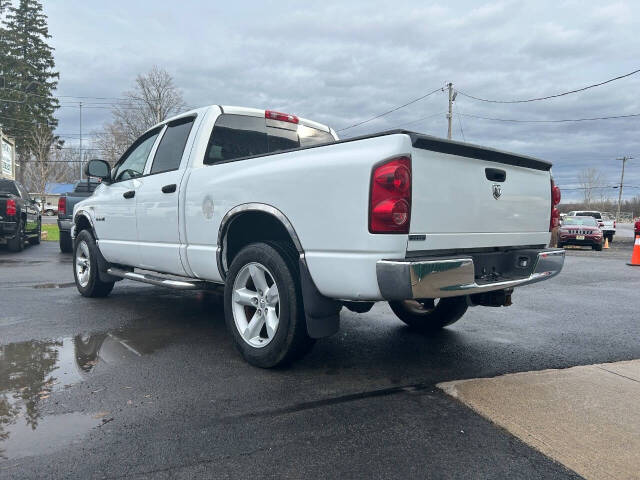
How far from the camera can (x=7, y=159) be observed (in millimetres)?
23531

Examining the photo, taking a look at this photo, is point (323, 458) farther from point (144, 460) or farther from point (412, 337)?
point (412, 337)

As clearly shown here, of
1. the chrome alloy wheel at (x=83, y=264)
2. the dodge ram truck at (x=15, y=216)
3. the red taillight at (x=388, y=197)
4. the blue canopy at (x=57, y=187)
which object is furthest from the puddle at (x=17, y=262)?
the blue canopy at (x=57, y=187)

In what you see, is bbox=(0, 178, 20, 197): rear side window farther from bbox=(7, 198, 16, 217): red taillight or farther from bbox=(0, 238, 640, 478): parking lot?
bbox=(0, 238, 640, 478): parking lot

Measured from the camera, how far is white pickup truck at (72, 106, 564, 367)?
288cm

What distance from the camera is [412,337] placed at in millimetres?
4598

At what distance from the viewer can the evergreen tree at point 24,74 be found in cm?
4947

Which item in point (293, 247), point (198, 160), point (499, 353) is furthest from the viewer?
point (198, 160)

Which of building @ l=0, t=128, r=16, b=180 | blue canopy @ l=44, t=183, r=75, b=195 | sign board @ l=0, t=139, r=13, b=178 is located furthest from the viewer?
blue canopy @ l=44, t=183, r=75, b=195

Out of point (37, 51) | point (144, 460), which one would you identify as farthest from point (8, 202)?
point (37, 51)

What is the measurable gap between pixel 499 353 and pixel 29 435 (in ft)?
11.2

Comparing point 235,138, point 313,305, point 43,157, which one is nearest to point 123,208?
point 235,138

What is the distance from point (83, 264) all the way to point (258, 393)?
438cm

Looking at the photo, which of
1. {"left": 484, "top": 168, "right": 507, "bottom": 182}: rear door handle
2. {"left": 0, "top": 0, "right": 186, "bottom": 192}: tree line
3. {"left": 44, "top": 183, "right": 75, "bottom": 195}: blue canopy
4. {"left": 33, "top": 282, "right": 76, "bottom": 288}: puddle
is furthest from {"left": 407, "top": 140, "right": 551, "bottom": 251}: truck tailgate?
{"left": 44, "top": 183, "right": 75, "bottom": 195}: blue canopy

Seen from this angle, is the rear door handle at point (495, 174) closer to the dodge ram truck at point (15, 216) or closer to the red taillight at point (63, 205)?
the red taillight at point (63, 205)
